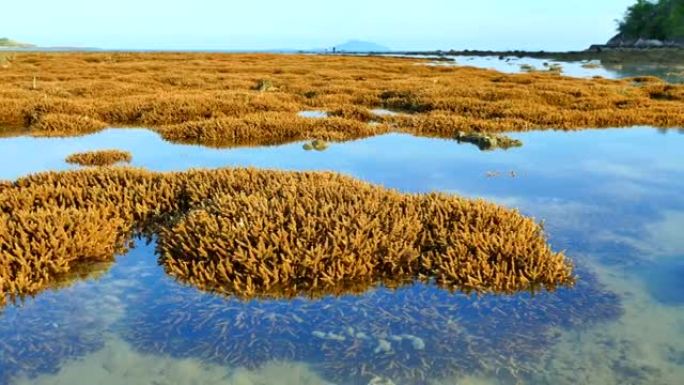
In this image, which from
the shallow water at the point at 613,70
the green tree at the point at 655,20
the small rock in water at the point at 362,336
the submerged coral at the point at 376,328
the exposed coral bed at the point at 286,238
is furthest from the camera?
the green tree at the point at 655,20

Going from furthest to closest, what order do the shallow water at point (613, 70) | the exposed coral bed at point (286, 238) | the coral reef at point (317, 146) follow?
1. the shallow water at point (613, 70)
2. the coral reef at point (317, 146)
3. the exposed coral bed at point (286, 238)

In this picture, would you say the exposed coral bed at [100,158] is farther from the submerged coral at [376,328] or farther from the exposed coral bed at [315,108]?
the submerged coral at [376,328]

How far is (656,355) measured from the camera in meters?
4.63

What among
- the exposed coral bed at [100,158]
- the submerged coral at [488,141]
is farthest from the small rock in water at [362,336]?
the submerged coral at [488,141]

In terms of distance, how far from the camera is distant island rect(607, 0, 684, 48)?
118625 millimetres

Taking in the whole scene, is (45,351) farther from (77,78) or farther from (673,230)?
(77,78)

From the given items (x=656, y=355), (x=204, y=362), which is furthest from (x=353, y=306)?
(x=656, y=355)

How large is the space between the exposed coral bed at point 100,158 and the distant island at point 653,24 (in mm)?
129658

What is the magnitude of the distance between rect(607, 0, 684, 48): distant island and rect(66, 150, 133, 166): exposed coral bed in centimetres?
12966

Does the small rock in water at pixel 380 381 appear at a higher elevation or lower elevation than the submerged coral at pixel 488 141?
lower

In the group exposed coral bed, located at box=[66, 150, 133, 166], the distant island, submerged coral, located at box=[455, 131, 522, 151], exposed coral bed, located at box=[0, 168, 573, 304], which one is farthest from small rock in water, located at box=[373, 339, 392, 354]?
the distant island

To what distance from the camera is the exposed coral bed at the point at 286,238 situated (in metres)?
5.96

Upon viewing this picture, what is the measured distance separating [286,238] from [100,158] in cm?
800

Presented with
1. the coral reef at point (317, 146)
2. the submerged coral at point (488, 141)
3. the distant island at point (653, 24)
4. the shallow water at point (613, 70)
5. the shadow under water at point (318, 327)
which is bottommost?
the shadow under water at point (318, 327)
